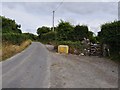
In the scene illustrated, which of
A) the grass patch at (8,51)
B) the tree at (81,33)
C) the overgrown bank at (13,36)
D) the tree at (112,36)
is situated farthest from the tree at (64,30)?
the tree at (112,36)

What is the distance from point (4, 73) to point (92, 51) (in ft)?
49.5

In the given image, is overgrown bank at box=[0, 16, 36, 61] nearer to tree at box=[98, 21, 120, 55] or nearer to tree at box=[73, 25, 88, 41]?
tree at box=[73, 25, 88, 41]

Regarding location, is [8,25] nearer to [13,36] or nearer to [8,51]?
[13,36]

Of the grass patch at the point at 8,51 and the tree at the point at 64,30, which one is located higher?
the tree at the point at 64,30

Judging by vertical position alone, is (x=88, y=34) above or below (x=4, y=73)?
above

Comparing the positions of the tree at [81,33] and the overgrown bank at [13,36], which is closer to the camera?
the overgrown bank at [13,36]

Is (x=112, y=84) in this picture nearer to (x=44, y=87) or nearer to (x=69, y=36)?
(x=44, y=87)

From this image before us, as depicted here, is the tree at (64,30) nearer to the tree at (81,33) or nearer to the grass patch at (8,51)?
the tree at (81,33)

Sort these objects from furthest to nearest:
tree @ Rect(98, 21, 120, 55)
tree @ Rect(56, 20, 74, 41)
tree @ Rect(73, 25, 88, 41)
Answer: tree @ Rect(56, 20, 74, 41)
tree @ Rect(73, 25, 88, 41)
tree @ Rect(98, 21, 120, 55)

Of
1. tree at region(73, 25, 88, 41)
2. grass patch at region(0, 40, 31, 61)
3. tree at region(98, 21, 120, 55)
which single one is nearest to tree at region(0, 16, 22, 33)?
tree at region(73, 25, 88, 41)

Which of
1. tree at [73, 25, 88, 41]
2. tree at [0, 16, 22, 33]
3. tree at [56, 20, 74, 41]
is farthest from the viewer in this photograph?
tree at [0, 16, 22, 33]

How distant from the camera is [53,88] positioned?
9.51m

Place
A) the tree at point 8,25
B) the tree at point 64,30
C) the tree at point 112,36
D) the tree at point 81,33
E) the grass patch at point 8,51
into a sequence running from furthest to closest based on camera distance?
1. the tree at point 8,25
2. the tree at point 64,30
3. the tree at point 81,33
4. the grass patch at point 8,51
5. the tree at point 112,36

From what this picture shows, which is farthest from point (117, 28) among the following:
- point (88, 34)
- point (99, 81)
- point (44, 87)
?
point (88, 34)
